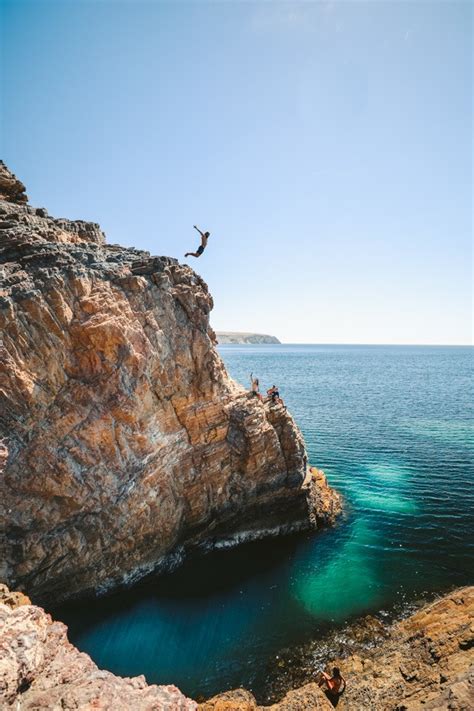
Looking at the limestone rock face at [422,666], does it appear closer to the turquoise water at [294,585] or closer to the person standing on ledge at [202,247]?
the turquoise water at [294,585]

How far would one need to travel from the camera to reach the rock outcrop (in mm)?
11656

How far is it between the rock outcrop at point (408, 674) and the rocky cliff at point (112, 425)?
8.48 meters

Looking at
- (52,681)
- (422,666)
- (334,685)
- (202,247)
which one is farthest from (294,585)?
(202,247)

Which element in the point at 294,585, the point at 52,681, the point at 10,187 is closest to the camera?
the point at 52,681

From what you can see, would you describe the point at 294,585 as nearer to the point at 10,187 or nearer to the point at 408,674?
the point at 408,674

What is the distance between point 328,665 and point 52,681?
11.7 metres

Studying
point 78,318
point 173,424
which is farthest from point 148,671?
point 78,318

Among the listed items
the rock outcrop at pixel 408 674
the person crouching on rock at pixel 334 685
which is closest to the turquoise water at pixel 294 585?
the rock outcrop at pixel 408 674

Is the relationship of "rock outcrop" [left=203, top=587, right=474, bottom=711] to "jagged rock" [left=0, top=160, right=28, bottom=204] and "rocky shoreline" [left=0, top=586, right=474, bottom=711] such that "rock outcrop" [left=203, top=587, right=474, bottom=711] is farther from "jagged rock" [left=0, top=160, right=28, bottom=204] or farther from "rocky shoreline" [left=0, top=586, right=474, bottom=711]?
"jagged rock" [left=0, top=160, right=28, bottom=204]

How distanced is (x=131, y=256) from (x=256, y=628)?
834 inches

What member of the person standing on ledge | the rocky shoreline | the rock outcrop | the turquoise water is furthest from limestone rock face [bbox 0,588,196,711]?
the person standing on ledge

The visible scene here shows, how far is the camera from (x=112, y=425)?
18562 mm

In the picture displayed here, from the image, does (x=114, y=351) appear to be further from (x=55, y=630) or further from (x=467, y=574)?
(x=467, y=574)

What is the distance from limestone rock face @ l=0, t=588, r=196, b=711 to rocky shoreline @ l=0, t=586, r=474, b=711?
0.07 feet
